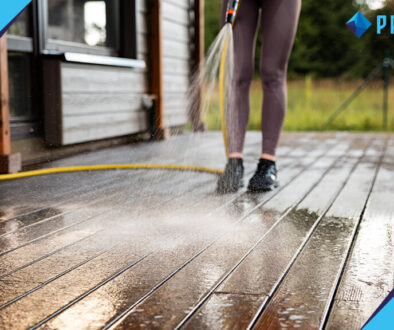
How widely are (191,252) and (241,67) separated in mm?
1153

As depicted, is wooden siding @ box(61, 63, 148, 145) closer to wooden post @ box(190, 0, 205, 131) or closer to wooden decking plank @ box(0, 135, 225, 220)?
wooden decking plank @ box(0, 135, 225, 220)

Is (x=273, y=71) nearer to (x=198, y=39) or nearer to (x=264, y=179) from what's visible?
(x=264, y=179)

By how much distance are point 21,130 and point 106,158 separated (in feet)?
1.66

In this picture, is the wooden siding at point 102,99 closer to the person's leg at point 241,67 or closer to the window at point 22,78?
the window at point 22,78

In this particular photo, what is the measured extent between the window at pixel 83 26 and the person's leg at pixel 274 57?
4.51ft

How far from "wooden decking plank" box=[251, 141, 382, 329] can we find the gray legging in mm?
540

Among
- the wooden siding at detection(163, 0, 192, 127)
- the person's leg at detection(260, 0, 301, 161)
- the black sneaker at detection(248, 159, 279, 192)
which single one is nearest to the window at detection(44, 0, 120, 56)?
the wooden siding at detection(163, 0, 192, 127)

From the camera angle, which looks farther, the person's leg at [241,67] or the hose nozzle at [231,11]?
the person's leg at [241,67]

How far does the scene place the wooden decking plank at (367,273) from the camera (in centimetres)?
96

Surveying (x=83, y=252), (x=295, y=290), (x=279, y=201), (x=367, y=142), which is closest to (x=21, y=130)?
(x=279, y=201)

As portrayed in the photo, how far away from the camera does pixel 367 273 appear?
1.18m

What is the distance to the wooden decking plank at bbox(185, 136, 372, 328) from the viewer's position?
0.96 m

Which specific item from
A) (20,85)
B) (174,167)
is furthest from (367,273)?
(20,85)

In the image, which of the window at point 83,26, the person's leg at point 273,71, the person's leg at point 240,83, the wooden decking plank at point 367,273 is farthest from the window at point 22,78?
the wooden decking plank at point 367,273
